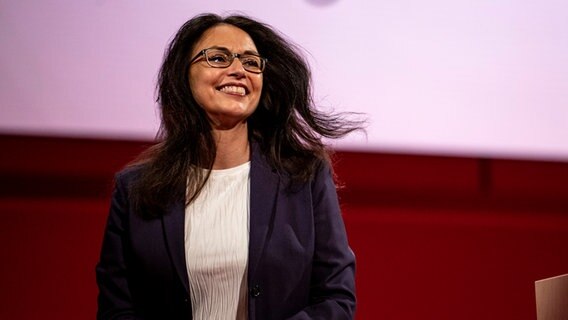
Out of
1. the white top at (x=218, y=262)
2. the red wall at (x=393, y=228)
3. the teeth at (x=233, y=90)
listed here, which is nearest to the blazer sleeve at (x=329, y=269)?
the white top at (x=218, y=262)

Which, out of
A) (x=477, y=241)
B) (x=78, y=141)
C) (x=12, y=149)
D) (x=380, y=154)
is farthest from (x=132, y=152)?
(x=477, y=241)

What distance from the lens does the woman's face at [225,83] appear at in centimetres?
134

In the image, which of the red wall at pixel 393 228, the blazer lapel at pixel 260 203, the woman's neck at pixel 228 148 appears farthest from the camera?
the red wall at pixel 393 228

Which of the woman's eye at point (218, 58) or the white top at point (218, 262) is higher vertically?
the woman's eye at point (218, 58)

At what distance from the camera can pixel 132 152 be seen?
2.06 meters

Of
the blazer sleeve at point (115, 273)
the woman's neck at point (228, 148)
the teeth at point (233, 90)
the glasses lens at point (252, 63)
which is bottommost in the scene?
the blazer sleeve at point (115, 273)

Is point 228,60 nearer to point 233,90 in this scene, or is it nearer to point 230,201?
point 233,90

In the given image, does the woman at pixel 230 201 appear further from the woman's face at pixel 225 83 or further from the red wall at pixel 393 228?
the red wall at pixel 393 228

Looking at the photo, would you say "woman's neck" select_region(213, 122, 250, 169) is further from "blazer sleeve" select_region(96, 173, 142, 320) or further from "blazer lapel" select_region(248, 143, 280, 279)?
"blazer sleeve" select_region(96, 173, 142, 320)

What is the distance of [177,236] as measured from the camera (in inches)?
51.4

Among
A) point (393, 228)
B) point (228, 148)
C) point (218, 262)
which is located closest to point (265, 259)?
point (218, 262)

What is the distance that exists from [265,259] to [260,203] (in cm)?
11

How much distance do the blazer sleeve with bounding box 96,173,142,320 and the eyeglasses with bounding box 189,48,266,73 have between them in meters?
0.32

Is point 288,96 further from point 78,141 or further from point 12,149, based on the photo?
point 12,149
